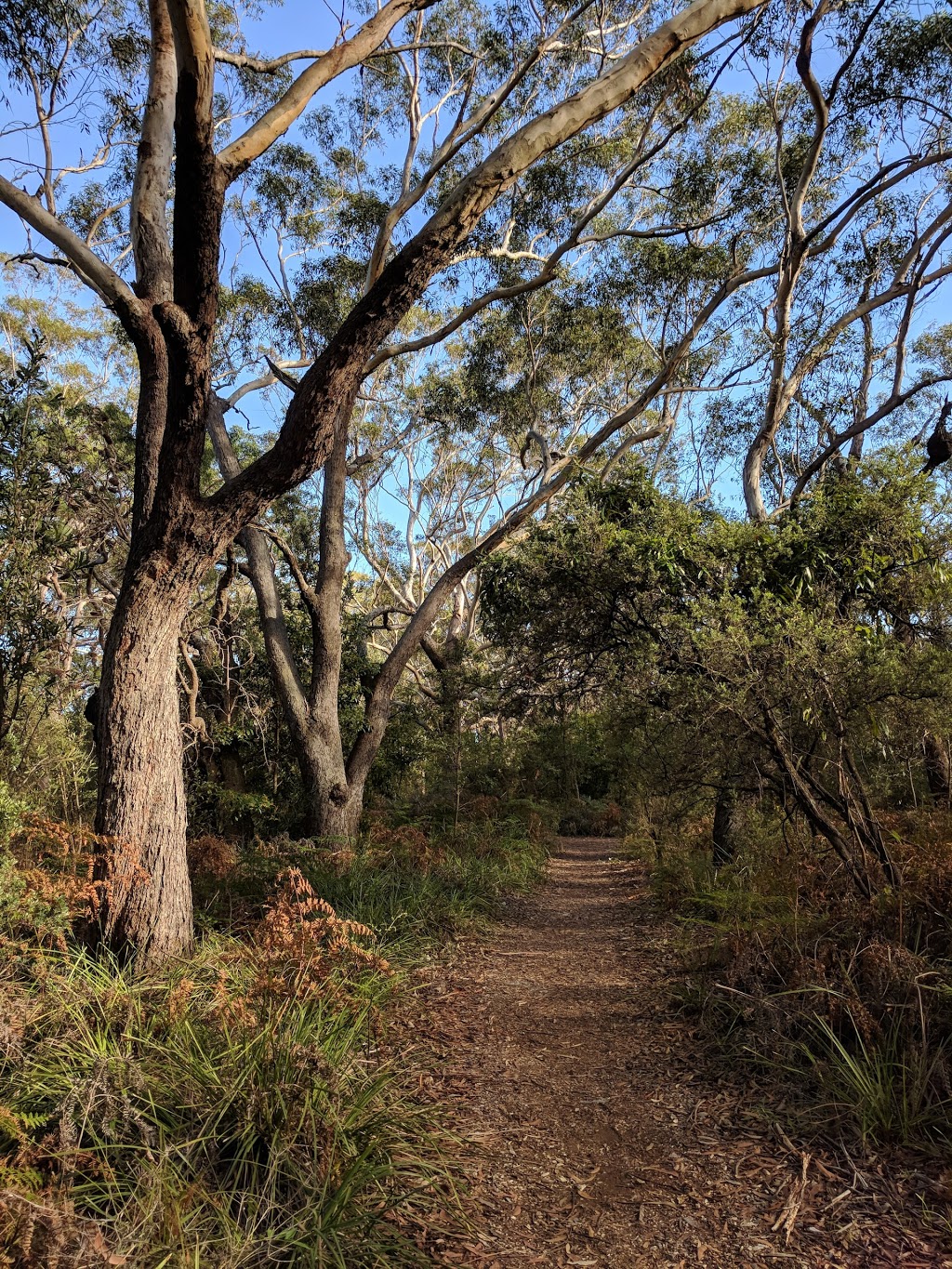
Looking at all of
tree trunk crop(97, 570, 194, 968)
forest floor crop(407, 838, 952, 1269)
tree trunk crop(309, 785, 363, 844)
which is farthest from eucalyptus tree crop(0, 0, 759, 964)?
tree trunk crop(309, 785, 363, 844)

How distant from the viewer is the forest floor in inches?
92.0

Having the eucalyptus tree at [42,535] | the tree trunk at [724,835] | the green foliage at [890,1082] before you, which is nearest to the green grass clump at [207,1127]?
the green foliage at [890,1082]

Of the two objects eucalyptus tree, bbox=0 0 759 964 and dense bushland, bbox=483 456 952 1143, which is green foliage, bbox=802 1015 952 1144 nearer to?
dense bushland, bbox=483 456 952 1143

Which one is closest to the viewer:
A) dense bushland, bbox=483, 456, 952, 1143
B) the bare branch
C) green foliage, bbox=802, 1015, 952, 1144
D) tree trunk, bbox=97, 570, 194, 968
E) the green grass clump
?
the green grass clump

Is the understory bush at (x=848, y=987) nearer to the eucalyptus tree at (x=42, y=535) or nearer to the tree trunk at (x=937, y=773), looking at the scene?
the tree trunk at (x=937, y=773)

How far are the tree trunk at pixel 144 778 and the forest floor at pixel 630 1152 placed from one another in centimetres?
150

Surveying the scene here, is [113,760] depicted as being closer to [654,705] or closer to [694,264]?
[654,705]

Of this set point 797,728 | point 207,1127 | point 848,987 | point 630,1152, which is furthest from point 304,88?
point 630,1152

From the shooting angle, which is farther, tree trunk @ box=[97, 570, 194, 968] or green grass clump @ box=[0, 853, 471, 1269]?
tree trunk @ box=[97, 570, 194, 968]

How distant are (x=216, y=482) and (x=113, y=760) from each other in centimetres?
1205

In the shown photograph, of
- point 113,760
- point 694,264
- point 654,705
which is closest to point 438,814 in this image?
point 654,705

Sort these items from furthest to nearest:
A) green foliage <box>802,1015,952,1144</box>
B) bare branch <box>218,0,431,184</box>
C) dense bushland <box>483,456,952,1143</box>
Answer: bare branch <box>218,0,431,184</box>
dense bushland <box>483,456,952,1143</box>
green foliage <box>802,1015,952,1144</box>

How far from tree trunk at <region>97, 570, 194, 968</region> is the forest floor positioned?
150 centimetres

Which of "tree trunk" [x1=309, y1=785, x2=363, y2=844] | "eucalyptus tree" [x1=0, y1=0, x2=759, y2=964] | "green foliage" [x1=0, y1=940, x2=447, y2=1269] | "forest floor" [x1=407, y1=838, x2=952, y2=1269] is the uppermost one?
"eucalyptus tree" [x1=0, y1=0, x2=759, y2=964]
